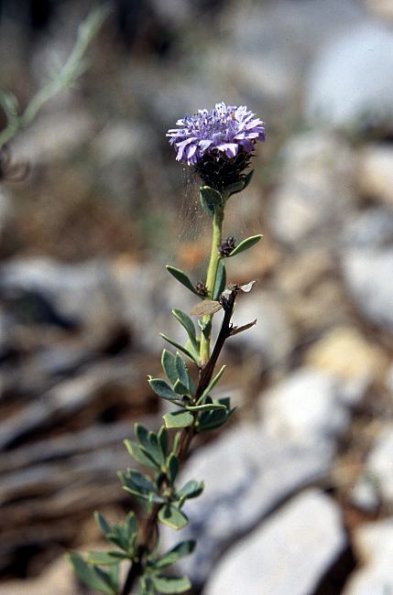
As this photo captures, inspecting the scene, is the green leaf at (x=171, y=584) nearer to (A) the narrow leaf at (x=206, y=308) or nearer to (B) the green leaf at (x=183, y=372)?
(B) the green leaf at (x=183, y=372)

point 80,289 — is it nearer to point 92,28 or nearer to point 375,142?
point 92,28

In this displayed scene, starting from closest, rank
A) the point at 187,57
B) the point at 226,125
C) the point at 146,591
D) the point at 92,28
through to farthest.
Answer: the point at 226,125
the point at 146,591
the point at 92,28
the point at 187,57

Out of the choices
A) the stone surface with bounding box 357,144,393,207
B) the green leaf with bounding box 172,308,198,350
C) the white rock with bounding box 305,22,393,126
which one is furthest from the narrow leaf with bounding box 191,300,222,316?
the white rock with bounding box 305,22,393,126

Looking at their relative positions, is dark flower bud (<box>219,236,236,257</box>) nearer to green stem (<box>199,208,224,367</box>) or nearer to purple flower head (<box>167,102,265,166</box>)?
green stem (<box>199,208,224,367</box>)

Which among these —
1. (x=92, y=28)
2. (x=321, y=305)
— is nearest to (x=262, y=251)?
(x=321, y=305)

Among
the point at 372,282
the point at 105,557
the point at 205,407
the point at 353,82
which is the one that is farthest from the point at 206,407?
the point at 353,82

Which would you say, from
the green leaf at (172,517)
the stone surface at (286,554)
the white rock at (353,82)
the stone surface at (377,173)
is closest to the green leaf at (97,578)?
the green leaf at (172,517)
